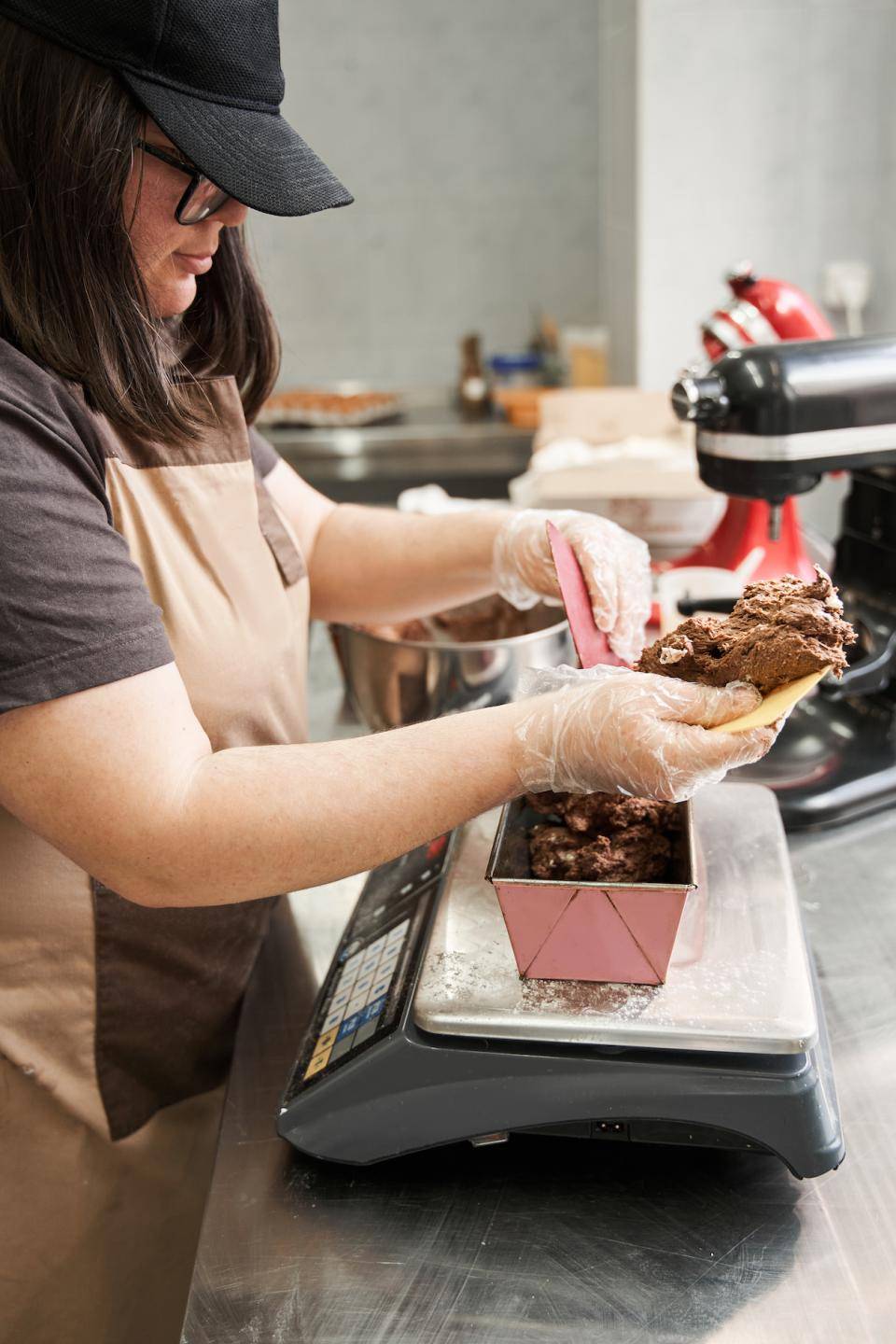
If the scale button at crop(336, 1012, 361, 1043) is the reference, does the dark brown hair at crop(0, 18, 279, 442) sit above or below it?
above

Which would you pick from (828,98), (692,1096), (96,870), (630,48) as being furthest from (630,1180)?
(630,48)

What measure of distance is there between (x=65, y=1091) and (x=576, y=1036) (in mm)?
580

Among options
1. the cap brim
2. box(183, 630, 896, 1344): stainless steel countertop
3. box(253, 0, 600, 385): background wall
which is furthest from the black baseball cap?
box(253, 0, 600, 385): background wall

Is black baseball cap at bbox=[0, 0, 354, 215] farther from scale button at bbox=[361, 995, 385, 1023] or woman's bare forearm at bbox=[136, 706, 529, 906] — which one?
scale button at bbox=[361, 995, 385, 1023]

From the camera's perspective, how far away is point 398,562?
141cm

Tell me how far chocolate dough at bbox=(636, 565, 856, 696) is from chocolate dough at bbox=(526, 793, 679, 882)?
0.12 m

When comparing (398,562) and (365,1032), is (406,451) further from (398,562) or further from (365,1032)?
(365,1032)

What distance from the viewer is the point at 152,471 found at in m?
1.04

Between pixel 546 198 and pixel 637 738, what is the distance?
391cm

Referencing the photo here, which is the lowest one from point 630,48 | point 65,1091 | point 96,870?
point 65,1091

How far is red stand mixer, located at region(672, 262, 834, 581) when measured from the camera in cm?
181

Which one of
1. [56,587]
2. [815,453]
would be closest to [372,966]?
[56,587]

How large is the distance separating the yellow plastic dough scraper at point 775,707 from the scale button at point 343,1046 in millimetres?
386

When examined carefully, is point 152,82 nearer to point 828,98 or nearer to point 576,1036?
point 576,1036
